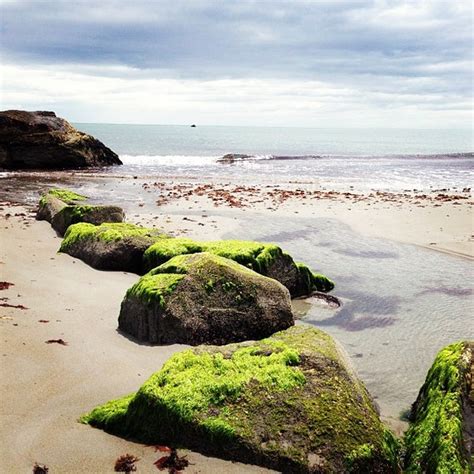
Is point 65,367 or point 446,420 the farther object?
point 65,367

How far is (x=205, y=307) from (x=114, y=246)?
4404mm

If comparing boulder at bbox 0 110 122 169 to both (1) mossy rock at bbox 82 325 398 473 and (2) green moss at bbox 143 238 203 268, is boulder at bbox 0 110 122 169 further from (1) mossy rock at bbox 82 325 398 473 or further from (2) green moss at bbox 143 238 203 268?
(1) mossy rock at bbox 82 325 398 473

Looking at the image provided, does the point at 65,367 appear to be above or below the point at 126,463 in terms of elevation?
above

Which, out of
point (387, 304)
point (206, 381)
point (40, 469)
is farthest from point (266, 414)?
point (387, 304)

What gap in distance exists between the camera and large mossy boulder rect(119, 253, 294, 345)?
22.4 ft

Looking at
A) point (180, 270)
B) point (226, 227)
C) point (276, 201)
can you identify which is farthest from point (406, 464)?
point (276, 201)

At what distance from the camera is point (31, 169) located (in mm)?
39281

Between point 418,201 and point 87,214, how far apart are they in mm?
14870

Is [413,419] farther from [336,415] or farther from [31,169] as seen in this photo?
[31,169]

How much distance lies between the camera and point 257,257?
968cm

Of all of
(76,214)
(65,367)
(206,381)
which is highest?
(76,214)

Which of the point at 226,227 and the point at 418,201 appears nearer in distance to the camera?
the point at 226,227

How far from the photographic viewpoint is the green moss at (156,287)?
271 inches

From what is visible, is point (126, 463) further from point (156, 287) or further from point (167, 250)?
point (167, 250)
